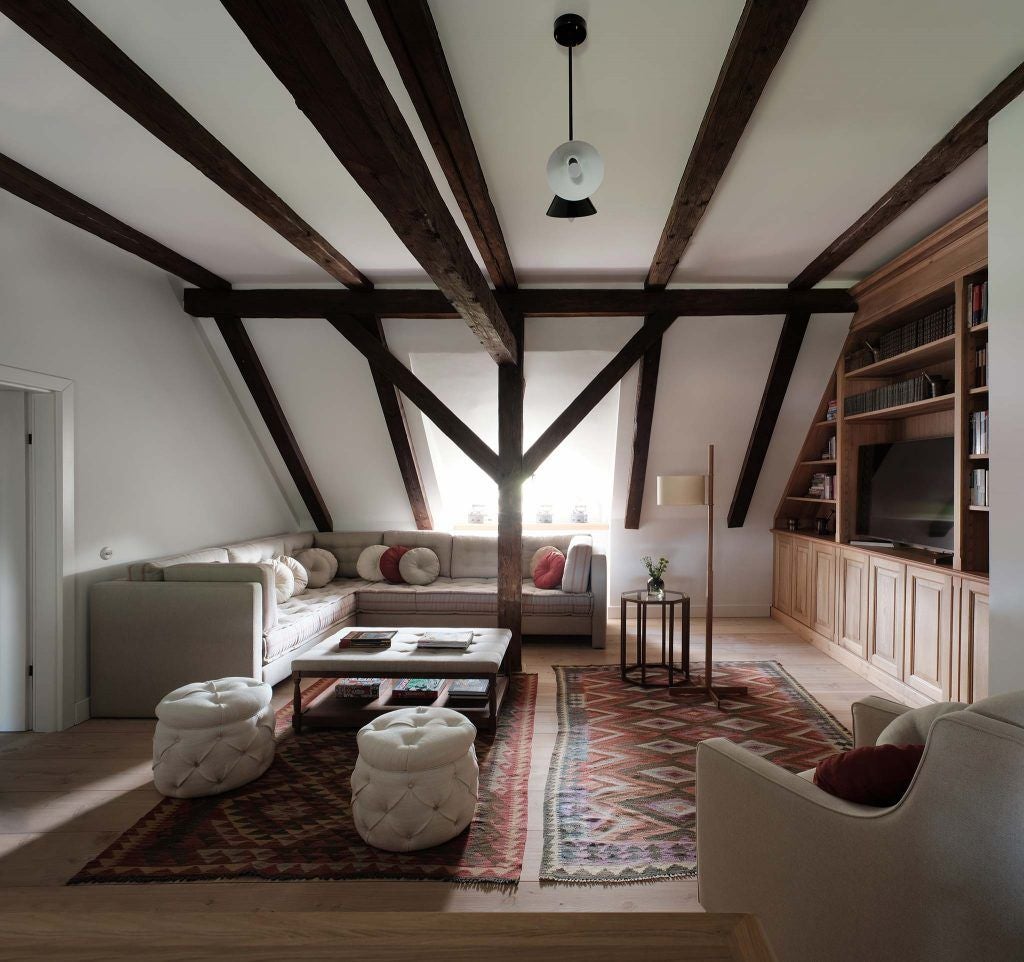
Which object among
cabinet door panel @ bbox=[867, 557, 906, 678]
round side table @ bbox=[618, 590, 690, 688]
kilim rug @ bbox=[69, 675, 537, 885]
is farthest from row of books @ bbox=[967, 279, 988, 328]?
kilim rug @ bbox=[69, 675, 537, 885]

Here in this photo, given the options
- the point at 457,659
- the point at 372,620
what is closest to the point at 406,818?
the point at 457,659

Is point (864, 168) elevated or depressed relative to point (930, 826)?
elevated

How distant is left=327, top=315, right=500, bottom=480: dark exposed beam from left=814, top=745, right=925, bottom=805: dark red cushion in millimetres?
3297

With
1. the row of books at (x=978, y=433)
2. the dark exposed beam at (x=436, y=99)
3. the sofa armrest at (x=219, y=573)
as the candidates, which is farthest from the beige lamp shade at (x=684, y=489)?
the sofa armrest at (x=219, y=573)

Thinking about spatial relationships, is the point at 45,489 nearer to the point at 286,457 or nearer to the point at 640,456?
the point at 286,457

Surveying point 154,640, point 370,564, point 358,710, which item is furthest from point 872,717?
point 370,564

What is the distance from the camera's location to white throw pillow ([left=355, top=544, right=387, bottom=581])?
573 cm

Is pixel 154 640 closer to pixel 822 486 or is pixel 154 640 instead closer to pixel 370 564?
pixel 370 564

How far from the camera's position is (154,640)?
364cm

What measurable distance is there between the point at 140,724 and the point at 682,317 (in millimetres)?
4153

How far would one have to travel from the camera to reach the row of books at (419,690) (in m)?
3.55

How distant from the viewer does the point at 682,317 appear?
4824 mm

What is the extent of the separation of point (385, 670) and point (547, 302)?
2.65 metres

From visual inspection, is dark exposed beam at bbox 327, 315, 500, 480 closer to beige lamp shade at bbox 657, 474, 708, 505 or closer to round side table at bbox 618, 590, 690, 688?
beige lamp shade at bbox 657, 474, 708, 505
